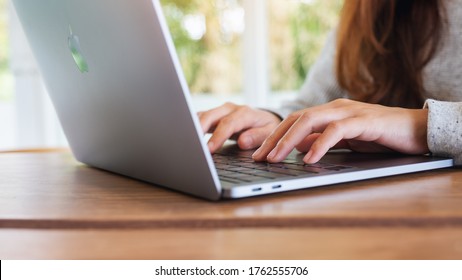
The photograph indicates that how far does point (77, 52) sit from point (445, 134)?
0.52 metres

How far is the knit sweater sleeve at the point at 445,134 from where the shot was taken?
80 centimetres

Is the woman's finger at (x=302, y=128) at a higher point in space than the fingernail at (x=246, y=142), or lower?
higher

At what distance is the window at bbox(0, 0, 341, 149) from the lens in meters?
3.39

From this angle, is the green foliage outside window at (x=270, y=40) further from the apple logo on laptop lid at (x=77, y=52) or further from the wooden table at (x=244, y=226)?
the wooden table at (x=244, y=226)

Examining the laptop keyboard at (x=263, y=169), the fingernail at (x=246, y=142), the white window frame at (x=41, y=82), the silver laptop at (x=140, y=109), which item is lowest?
the white window frame at (x=41, y=82)

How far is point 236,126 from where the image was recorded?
1.01 m

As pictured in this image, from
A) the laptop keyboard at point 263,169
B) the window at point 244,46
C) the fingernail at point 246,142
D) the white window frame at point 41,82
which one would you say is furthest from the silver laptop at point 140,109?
the window at point 244,46

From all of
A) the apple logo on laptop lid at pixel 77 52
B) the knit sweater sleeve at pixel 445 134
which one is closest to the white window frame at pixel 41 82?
the apple logo on laptop lid at pixel 77 52

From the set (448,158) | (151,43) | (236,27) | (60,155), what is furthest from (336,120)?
(236,27)

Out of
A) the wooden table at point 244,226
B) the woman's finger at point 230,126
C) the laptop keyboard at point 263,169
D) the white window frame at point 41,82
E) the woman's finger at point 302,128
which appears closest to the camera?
the wooden table at point 244,226

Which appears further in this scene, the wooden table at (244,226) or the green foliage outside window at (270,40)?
the green foliage outside window at (270,40)

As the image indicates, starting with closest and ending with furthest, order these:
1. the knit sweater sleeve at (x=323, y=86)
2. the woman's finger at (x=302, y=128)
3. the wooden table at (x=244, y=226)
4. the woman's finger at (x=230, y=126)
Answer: the wooden table at (x=244, y=226), the woman's finger at (x=302, y=128), the woman's finger at (x=230, y=126), the knit sweater sleeve at (x=323, y=86)

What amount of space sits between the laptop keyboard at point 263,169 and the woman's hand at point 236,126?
16cm

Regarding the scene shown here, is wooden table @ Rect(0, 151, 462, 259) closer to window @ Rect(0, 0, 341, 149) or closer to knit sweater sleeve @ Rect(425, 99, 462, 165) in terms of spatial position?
knit sweater sleeve @ Rect(425, 99, 462, 165)
